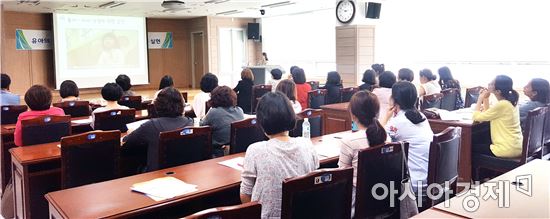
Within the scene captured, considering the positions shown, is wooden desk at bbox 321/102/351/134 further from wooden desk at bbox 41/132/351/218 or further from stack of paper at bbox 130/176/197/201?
stack of paper at bbox 130/176/197/201

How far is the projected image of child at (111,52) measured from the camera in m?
13.1

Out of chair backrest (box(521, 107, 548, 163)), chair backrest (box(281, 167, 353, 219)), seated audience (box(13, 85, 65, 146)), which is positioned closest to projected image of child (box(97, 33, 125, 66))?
seated audience (box(13, 85, 65, 146))

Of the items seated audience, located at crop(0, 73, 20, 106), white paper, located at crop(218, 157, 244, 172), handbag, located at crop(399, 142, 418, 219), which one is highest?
seated audience, located at crop(0, 73, 20, 106)

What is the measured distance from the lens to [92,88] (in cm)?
1322

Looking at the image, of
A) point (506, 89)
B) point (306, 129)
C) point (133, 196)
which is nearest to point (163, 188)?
point (133, 196)

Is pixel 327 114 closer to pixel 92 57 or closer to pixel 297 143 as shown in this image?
pixel 297 143

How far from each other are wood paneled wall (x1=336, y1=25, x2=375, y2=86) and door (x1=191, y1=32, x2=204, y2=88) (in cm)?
605

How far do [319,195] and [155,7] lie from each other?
10.5 m

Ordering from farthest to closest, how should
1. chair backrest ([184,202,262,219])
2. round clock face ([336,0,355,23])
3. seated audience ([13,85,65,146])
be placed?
round clock face ([336,0,355,23]) < seated audience ([13,85,65,146]) < chair backrest ([184,202,262,219])

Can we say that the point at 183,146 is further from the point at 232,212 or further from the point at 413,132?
the point at 232,212

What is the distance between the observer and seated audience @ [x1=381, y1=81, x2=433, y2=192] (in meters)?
2.88

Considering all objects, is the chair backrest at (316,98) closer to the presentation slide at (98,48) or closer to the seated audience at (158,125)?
the seated audience at (158,125)

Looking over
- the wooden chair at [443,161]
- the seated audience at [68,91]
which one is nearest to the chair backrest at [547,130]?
the wooden chair at [443,161]

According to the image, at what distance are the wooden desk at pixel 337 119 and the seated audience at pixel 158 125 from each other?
8.12 feet
